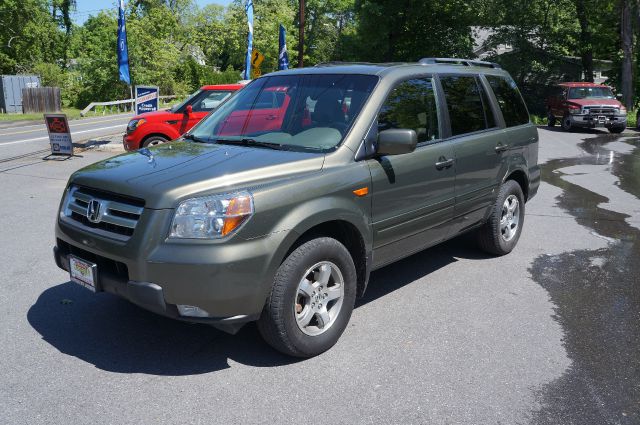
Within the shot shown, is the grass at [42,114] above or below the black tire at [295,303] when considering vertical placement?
above

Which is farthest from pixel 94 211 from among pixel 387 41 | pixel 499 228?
pixel 387 41

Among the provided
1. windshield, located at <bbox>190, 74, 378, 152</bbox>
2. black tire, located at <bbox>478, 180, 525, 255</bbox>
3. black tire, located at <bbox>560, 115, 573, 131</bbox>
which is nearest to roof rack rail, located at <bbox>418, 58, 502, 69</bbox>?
windshield, located at <bbox>190, 74, 378, 152</bbox>

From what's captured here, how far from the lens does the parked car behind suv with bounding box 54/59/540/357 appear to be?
11.0ft

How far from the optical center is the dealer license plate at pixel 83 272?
12.0 ft

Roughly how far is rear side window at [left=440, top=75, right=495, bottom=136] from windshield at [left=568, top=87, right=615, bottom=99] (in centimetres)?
1949

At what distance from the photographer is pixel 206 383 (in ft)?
11.6

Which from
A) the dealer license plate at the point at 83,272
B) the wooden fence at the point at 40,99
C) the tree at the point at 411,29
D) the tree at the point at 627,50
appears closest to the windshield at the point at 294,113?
the dealer license plate at the point at 83,272

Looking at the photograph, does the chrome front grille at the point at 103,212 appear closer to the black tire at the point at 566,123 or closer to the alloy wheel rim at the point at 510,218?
the alloy wheel rim at the point at 510,218

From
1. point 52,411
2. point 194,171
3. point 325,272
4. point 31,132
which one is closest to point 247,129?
point 194,171

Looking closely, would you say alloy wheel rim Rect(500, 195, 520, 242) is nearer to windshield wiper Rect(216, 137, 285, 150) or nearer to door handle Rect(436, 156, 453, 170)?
door handle Rect(436, 156, 453, 170)

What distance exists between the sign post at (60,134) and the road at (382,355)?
7.75 metres

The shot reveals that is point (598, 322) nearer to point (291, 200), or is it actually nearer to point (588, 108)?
point (291, 200)

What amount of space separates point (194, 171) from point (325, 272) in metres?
1.10

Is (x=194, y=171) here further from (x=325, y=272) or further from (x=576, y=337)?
(x=576, y=337)
